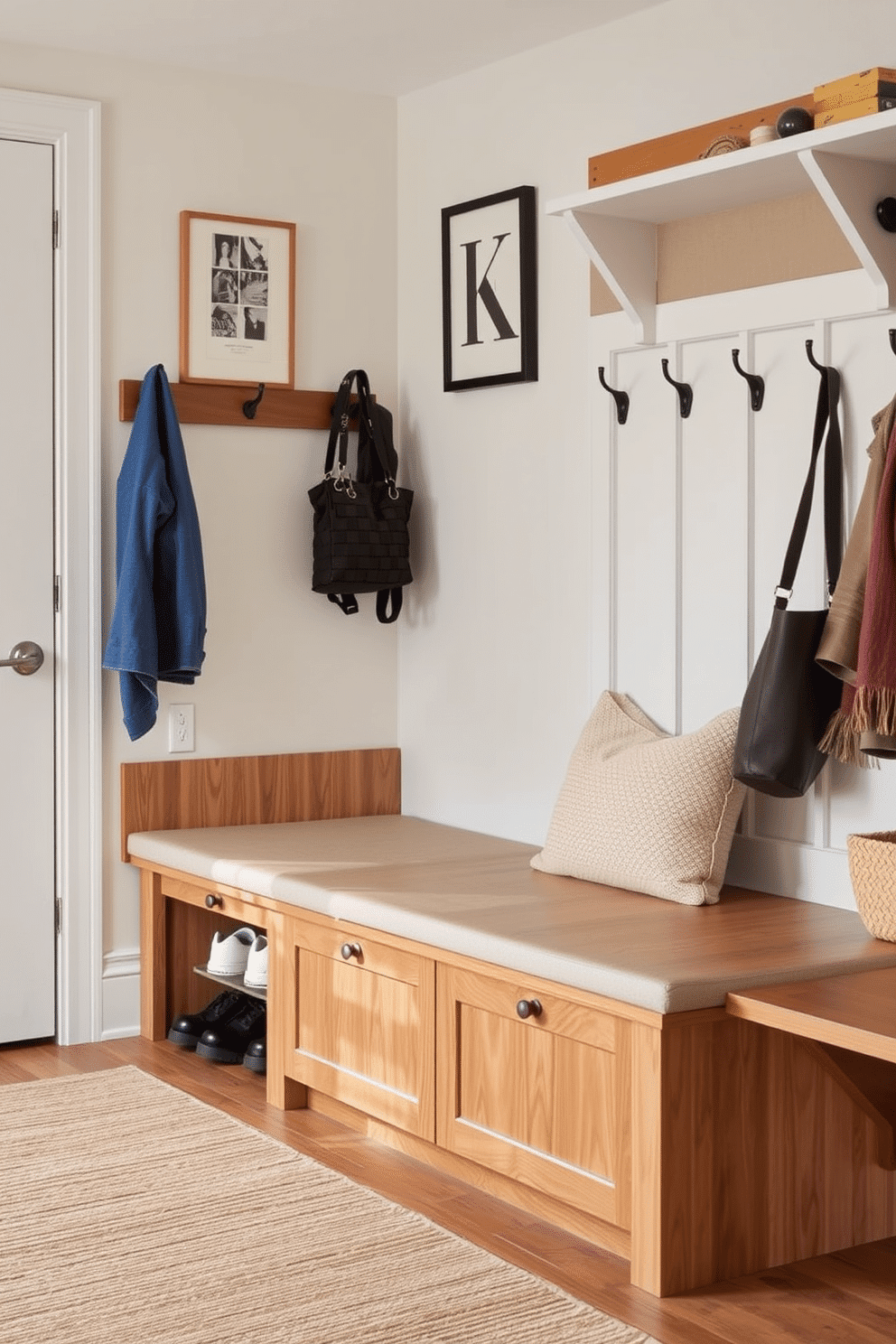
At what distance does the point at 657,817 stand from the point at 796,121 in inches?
47.4

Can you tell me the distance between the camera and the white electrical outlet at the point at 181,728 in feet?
12.4

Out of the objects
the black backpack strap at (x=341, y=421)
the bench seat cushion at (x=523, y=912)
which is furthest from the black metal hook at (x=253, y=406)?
the bench seat cushion at (x=523, y=912)

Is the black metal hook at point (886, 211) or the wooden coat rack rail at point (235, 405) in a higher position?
the black metal hook at point (886, 211)

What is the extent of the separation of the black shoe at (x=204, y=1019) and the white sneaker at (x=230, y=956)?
7cm

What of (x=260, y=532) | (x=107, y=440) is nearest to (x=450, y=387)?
(x=260, y=532)

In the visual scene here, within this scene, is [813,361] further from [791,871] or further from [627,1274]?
[627,1274]

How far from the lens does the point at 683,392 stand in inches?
122

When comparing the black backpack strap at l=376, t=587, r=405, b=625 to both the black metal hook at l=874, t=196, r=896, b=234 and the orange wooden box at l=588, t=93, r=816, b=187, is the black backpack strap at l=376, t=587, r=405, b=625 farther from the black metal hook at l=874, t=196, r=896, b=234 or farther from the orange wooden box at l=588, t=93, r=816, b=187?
the black metal hook at l=874, t=196, r=896, b=234

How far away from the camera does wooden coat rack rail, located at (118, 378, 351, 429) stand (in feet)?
12.1

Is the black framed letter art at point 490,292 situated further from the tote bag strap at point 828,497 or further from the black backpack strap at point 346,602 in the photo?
the tote bag strap at point 828,497

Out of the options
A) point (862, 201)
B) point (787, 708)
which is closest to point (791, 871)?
point (787, 708)

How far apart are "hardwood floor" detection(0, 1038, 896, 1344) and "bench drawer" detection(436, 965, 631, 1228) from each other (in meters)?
0.08

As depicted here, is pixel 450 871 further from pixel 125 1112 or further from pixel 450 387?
pixel 450 387

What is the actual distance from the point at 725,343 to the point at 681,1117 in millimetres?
1467
